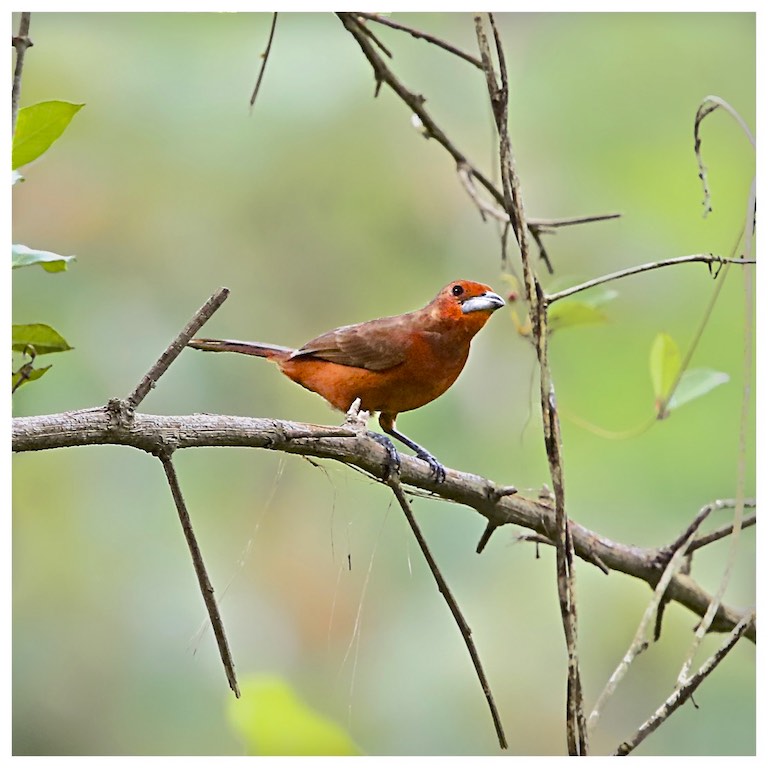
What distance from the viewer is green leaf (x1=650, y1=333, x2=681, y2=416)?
1.61 meters

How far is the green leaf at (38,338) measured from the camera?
3.71 ft

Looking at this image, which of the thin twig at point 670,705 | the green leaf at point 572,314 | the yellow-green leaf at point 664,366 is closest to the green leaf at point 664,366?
the yellow-green leaf at point 664,366

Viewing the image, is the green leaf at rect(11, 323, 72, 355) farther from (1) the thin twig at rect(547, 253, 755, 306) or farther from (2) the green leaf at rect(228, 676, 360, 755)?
(1) the thin twig at rect(547, 253, 755, 306)

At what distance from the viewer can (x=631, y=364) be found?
2.40 m

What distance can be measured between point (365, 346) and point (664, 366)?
1.75 ft

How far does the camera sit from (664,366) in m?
1.62

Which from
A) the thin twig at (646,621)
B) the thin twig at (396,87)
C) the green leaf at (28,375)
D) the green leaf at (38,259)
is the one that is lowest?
the thin twig at (646,621)

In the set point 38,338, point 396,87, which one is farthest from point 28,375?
point 396,87

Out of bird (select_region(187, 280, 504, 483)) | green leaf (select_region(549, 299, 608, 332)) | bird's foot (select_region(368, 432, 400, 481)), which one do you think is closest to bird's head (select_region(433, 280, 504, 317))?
bird (select_region(187, 280, 504, 483))

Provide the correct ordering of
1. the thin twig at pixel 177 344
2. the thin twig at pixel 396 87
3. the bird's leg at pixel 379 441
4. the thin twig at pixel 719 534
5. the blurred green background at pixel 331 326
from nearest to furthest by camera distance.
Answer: the thin twig at pixel 177 344, the bird's leg at pixel 379 441, the thin twig at pixel 396 87, the thin twig at pixel 719 534, the blurred green background at pixel 331 326

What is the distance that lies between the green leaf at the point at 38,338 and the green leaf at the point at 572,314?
2.58ft

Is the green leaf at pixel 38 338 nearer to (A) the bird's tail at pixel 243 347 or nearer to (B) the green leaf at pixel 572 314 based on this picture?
(A) the bird's tail at pixel 243 347

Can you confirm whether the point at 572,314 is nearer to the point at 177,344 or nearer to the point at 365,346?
the point at 365,346
